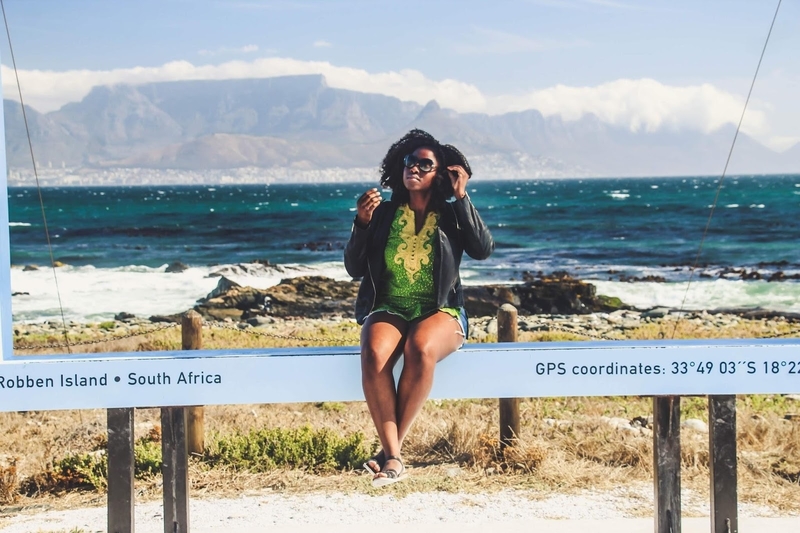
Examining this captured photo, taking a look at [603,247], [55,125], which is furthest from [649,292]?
[55,125]

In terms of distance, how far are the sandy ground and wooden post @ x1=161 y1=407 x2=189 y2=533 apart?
795 mm

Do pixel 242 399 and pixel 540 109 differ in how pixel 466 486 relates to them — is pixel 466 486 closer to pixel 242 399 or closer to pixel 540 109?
pixel 242 399

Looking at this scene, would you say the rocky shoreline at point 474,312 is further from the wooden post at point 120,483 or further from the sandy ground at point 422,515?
the wooden post at point 120,483

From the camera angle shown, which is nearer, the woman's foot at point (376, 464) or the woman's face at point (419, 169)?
the woman's foot at point (376, 464)

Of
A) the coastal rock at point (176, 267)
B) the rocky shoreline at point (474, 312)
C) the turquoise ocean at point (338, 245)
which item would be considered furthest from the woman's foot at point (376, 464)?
the coastal rock at point (176, 267)

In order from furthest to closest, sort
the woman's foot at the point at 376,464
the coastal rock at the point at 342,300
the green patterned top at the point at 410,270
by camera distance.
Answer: the coastal rock at the point at 342,300 < the green patterned top at the point at 410,270 < the woman's foot at the point at 376,464

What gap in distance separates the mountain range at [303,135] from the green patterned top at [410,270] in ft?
116

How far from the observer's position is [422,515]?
4926 mm

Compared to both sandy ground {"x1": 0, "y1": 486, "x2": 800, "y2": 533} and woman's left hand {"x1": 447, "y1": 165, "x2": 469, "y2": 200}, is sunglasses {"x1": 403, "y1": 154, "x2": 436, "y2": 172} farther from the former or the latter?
sandy ground {"x1": 0, "y1": 486, "x2": 800, "y2": 533}

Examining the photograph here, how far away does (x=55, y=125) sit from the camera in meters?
48.2

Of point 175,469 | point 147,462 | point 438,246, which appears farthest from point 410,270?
point 147,462

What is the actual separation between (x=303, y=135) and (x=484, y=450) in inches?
1768

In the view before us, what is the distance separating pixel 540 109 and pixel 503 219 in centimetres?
656

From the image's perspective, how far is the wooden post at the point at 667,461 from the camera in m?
3.88
